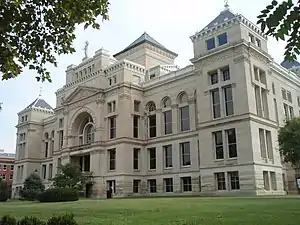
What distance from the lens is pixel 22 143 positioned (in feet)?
246

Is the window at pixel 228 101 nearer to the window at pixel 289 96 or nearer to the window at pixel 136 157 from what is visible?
the window at pixel 289 96

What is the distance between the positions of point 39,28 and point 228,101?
30.1 meters

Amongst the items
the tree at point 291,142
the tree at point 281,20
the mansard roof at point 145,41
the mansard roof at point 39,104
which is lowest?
the tree at point 281,20

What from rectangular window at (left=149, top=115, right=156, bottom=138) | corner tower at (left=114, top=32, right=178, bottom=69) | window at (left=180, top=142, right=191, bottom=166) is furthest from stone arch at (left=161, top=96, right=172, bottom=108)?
corner tower at (left=114, top=32, right=178, bottom=69)

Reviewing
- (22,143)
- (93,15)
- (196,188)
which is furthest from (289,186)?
(22,143)

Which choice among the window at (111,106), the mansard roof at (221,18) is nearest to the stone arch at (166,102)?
the window at (111,106)

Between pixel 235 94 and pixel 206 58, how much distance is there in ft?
20.8

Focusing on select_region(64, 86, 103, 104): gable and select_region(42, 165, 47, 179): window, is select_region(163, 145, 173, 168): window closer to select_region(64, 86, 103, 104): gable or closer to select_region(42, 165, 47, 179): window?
select_region(64, 86, 103, 104): gable

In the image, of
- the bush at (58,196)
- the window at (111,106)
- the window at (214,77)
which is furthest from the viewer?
the window at (111,106)

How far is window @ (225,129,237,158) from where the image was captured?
36.8 m

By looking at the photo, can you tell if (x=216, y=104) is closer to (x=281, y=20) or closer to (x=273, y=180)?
(x=273, y=180)

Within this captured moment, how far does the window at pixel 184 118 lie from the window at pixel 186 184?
267 inches

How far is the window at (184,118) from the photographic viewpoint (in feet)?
148

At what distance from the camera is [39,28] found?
38.3 ft
